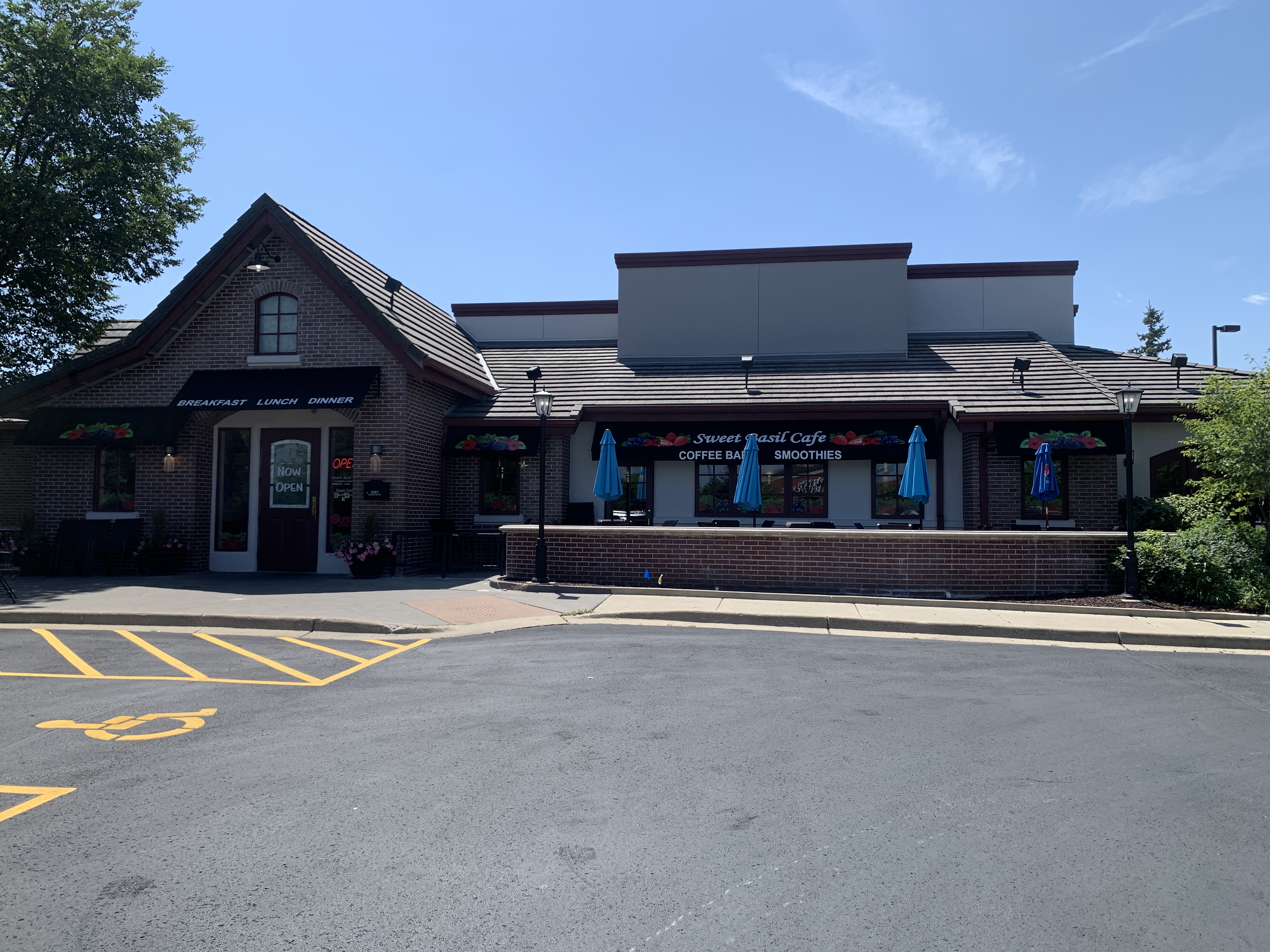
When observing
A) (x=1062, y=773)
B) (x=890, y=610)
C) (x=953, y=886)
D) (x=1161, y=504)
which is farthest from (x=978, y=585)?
(x=953, y=886)

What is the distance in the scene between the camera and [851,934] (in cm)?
328

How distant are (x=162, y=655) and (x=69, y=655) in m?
0.98

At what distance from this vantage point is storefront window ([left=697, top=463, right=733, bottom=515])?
1884 cm

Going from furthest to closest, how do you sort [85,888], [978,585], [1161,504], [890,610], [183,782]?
1. [1161,504]
2. [978,585]
3. [890,610]
4. [183,782]
5. [85,888]

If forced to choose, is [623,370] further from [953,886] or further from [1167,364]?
[953,886]

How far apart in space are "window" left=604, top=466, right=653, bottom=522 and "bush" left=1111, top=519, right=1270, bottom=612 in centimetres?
950

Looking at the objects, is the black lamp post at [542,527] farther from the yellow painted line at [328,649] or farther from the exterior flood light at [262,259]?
the exterior flood light at [262,259]

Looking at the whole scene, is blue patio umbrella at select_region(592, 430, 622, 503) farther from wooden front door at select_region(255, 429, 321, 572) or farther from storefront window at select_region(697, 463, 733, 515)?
wooden front door at select_region(255, 429, 321, 572)

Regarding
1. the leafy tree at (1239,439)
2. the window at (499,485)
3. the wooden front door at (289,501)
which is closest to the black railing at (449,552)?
→ the window at (499,485)

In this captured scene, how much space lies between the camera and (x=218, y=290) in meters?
17.0

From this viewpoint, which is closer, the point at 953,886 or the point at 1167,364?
the point at 953,886

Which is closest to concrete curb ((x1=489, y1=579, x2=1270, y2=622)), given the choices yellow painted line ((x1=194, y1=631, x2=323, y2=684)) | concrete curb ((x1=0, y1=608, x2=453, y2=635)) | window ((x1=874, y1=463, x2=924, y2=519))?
concrete curb ((x1=0, y1=608, x2=453, y2=635))

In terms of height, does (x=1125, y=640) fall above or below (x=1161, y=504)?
below

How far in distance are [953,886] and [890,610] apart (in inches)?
331
